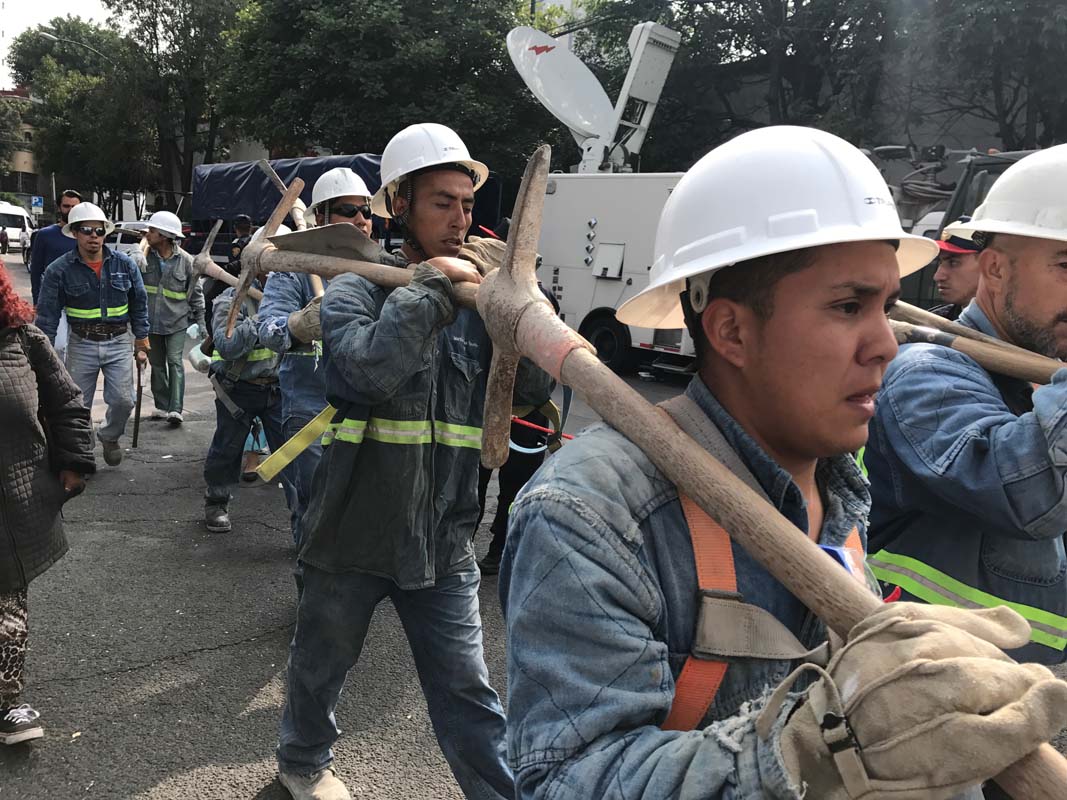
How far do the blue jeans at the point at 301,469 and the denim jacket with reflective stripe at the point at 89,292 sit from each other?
135 inches

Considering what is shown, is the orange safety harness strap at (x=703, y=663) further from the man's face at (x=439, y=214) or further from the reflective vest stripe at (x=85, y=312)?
the reflective vest stripe at (x=85, y=312)

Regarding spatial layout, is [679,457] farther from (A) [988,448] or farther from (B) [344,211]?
(B) [344,211]

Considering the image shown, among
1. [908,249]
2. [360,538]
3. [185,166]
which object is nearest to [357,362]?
[360,538]

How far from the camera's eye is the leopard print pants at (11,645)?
10.3 ft

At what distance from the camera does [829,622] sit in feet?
3.56

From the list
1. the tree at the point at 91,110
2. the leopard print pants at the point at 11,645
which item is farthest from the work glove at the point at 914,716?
the tree at the point at 91,110

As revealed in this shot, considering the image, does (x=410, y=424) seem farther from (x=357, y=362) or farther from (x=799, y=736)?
(x=799, y=736)

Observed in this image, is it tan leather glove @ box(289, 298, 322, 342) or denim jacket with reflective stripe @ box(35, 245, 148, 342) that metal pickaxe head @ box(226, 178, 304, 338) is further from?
denim jacket with reflective stripe @ box(35, 245, 148, 342)

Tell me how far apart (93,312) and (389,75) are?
45.7 feet

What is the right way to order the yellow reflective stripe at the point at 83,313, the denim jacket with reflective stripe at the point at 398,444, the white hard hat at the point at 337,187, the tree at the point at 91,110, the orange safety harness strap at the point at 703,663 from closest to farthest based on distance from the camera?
1. the orange safety harness strap at the point at 703,663
2. the denim jacket with reflective stripe at the point at 398,444
3. the white hard hat at the point at 337,187
4. the yellow reflective stripe at the point at 83,313
5. the tree at the point at 91,110

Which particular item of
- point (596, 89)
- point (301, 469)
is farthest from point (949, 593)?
point (596, 89)

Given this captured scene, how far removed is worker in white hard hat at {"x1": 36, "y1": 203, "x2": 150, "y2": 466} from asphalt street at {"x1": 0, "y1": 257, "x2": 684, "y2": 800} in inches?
49.7

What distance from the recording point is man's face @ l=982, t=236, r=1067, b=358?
7.16 feet

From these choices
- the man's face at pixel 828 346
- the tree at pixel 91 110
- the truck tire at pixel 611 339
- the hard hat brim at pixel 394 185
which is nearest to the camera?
the man's face at pixel 828 346
